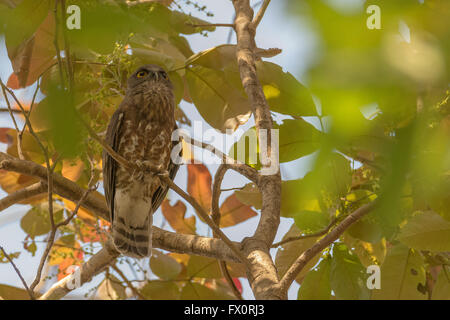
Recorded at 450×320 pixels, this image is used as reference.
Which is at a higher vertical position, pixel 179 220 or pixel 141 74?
pixel 141 74

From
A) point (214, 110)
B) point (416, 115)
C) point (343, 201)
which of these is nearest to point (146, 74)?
point (214, 110)

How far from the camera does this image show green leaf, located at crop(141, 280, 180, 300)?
10.3ft

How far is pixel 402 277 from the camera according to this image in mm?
2221

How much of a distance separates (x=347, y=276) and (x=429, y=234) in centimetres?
39

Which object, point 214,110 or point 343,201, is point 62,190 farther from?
point 343,201

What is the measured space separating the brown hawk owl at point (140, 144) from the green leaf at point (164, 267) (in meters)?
0.24

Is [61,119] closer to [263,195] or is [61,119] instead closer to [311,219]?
[311,219]

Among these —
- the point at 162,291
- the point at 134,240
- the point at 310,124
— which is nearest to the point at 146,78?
the point at 134,240

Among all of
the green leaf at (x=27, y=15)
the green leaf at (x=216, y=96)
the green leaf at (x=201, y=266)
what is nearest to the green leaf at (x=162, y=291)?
the green leaf at (x=201, y=266)

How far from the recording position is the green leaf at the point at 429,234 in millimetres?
1860

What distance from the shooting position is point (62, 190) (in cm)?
258

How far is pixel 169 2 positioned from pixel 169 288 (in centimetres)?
194

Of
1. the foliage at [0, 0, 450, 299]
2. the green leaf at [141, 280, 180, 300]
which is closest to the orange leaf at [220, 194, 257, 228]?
the foliage at [0, 0, 450, 299]

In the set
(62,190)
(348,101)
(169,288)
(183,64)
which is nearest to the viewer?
(348,101)
